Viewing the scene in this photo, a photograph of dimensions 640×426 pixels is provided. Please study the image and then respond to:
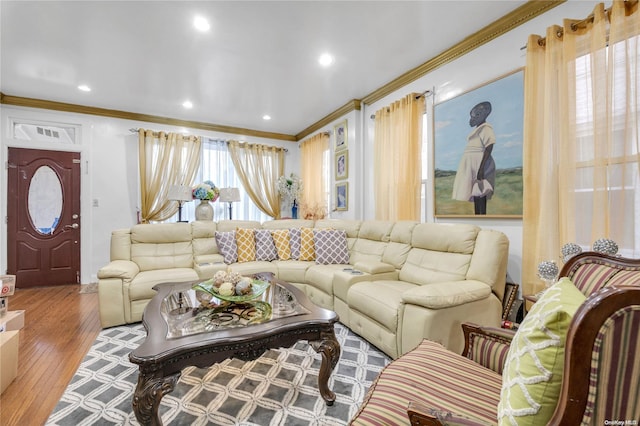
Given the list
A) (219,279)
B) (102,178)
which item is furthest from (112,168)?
(219,279)

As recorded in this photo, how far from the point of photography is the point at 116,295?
269cm

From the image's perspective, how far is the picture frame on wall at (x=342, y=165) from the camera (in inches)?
171

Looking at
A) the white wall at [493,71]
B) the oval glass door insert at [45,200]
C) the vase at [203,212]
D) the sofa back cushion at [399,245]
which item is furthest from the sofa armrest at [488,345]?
the oval glass door insert at [45,200]

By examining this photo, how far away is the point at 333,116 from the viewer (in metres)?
4.64

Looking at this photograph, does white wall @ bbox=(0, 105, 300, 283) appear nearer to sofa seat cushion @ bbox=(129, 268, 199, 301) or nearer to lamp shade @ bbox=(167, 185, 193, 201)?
lamp shade @ bbox=(167, 185, 193, 201)

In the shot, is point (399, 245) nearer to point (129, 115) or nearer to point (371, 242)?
point (371, 242)

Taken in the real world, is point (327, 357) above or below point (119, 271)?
below

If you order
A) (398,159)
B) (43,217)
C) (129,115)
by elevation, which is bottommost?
(43,217)

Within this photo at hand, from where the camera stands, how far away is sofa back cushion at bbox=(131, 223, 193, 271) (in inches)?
129

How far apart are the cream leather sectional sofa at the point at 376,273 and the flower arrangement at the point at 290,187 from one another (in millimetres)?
1540

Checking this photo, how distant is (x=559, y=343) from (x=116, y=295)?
10.7 ft

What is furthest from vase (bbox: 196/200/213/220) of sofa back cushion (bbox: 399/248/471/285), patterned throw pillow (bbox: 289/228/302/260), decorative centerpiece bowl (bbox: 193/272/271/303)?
sofa back cushion (bbox: 399/248/471/285)

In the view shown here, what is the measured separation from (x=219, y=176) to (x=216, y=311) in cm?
388

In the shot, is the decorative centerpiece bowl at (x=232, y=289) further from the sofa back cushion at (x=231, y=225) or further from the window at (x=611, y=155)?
the window at (x=611, y=155)
